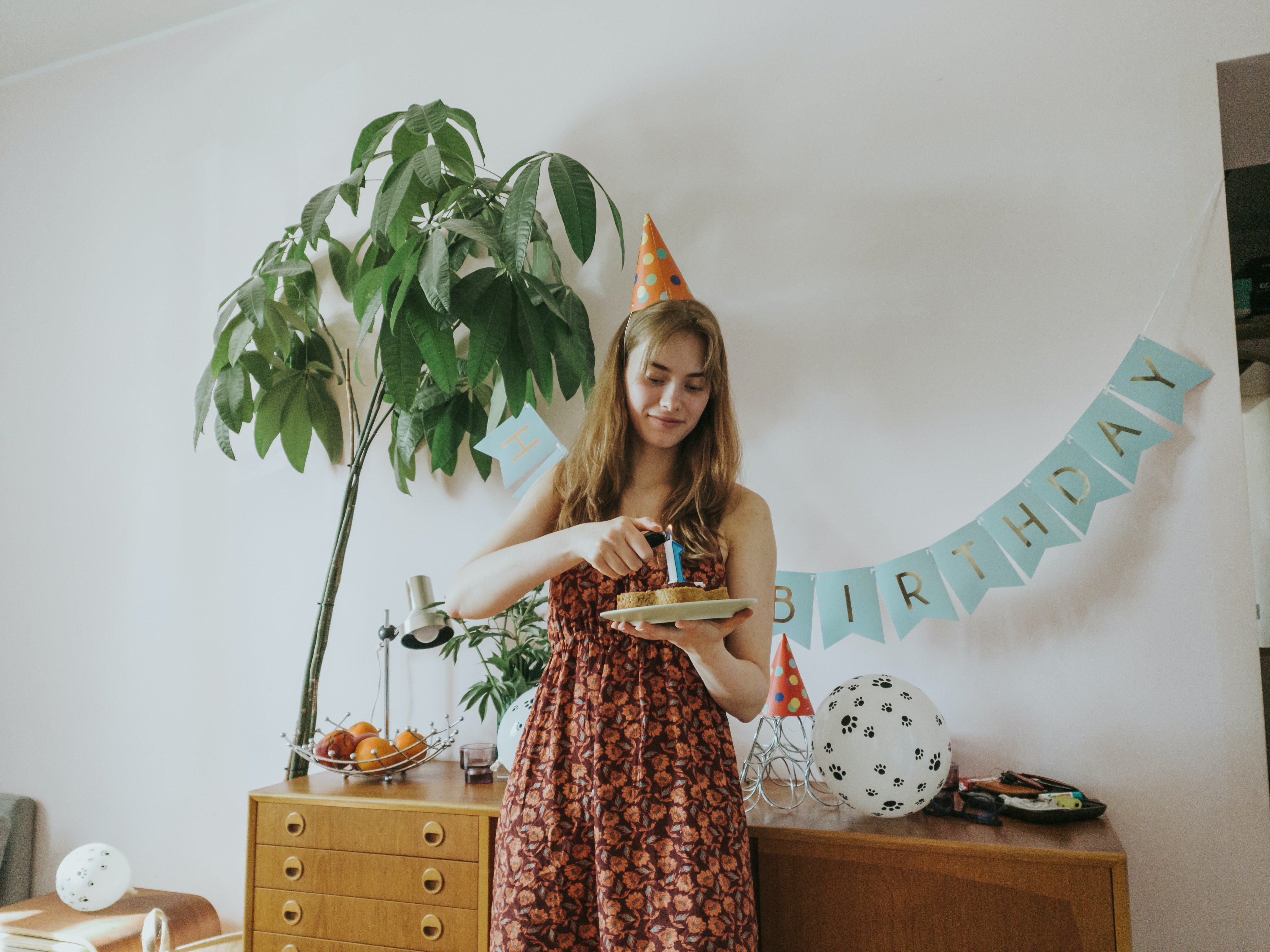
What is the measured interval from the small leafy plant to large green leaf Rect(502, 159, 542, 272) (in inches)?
26.8

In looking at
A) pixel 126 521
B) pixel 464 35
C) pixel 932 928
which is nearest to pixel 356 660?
pixel 126 521

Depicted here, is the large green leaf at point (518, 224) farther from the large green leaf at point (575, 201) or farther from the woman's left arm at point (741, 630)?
the woman's left arm at point (741, 630)

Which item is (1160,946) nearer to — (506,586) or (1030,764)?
(1030,764)

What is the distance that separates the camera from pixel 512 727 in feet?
5.18

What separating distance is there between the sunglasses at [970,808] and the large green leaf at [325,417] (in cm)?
157

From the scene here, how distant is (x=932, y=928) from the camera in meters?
1.23

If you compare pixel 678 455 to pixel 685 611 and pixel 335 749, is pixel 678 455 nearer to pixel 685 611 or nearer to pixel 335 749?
pixel 685 611

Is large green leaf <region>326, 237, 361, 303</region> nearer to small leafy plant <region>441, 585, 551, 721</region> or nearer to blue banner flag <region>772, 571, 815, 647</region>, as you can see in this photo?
small leafy plant <region>441, 585, 551, 721</region>

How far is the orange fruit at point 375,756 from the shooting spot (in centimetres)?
166

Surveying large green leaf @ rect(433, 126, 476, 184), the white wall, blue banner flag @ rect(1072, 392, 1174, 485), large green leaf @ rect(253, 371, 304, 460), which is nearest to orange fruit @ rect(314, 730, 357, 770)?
the white wall

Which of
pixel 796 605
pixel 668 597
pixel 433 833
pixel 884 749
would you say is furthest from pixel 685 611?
pixel 433 833

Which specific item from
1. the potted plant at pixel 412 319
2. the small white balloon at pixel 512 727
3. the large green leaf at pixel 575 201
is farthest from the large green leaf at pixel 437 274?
the small white balloon at pixel 512 727

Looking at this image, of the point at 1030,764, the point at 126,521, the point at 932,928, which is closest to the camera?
the point at 932,928

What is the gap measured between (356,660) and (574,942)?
1.19 m
